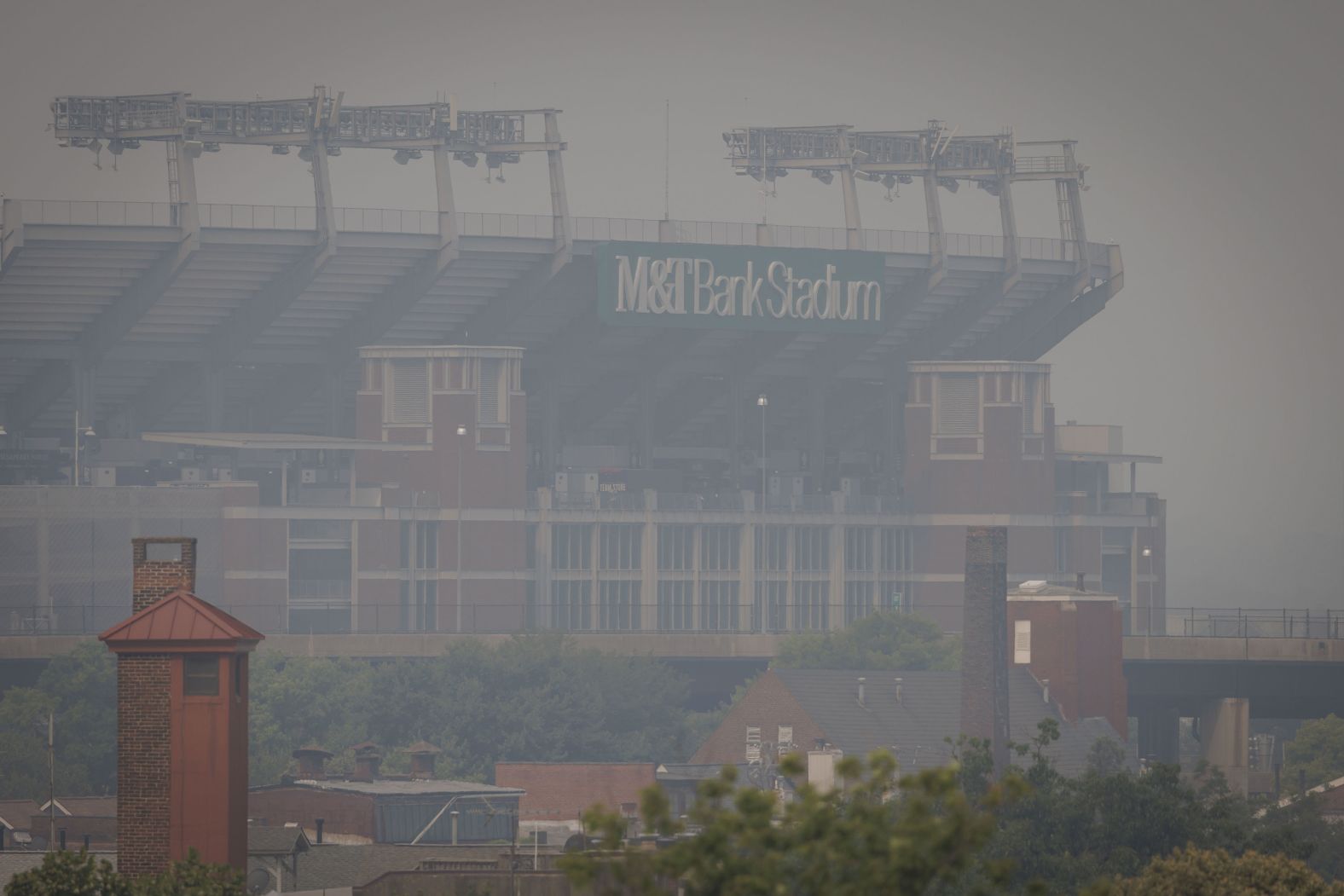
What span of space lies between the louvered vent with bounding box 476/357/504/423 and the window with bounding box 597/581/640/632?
1557cm

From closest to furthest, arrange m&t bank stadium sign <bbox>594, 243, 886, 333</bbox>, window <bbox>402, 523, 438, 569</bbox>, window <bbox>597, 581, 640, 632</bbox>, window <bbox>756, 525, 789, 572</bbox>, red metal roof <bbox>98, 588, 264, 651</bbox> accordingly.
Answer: red metal roof <bbox>98, 588, 264, 651</bbox>
window <bbox>402, 523, 438, 569</bbox>
m&t bank stadium sign <bbox>594, 243, 886, 333</bbox>
window <bbox>597, 581, 640, 632</bbox>
window <bbox>756, 525, 789, 572</bbox>

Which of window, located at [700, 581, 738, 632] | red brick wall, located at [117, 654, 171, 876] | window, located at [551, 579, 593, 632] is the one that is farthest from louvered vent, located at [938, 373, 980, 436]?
red brick wall, located at [117, 654, 171, 876]

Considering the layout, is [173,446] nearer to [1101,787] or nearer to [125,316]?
[125,316]

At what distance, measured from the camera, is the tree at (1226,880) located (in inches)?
2040

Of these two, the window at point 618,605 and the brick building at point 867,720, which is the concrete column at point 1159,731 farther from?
the window at point 618,605

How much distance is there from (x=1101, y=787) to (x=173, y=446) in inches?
4571

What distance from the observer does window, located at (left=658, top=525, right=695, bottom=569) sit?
191250mm

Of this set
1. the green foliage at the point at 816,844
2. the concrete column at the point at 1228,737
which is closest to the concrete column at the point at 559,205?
the concrete column at the point at 1228,737

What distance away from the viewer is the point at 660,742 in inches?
5773

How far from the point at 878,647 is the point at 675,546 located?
1373 inches

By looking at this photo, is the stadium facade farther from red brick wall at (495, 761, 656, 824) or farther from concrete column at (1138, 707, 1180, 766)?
red brick wall at (495, 761, 656, 824)

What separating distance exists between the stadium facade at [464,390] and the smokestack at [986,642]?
196 feet

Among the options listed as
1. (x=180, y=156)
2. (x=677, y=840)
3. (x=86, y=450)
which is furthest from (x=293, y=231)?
(x=677, y=840)

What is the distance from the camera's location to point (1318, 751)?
479 feet
